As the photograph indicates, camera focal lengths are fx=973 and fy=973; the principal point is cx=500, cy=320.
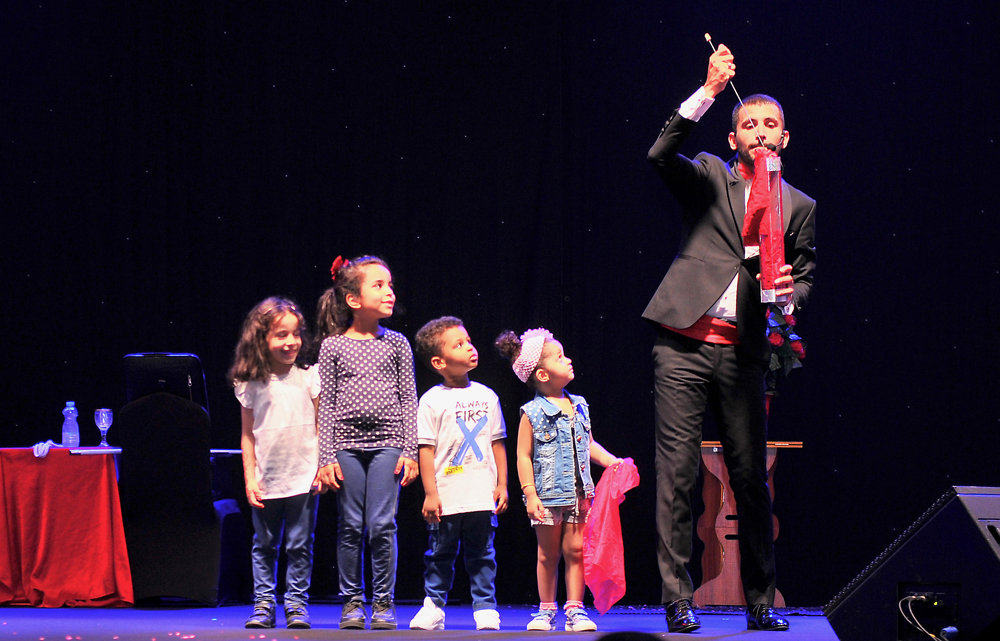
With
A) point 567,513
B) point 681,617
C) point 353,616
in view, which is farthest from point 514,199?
point 681,617

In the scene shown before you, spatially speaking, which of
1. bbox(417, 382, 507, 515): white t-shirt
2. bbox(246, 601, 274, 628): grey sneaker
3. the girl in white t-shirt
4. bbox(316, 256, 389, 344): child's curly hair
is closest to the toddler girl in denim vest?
bbox(417, 382, 507, 515): white t-shirt

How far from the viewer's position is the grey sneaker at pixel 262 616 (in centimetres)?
330

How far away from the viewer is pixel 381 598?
3.35 m

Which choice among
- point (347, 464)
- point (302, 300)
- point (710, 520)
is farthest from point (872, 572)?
point (302, 300)

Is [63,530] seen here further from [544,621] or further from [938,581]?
[938,581]

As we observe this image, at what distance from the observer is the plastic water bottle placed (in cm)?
426

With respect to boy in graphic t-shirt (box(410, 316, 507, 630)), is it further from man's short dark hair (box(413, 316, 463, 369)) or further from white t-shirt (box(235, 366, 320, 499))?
white t-shirt (box(235, 366, 320, 499))

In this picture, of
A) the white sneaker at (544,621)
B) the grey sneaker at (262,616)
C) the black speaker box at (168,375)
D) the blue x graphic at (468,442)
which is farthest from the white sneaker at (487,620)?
the black speaker box at (168,375)

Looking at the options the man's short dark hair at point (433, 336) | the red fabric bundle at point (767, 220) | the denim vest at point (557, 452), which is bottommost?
the denim vest at point (557, 452)

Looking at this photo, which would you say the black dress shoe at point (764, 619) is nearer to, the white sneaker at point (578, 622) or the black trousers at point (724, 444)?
the black trousers at point (724, 444)

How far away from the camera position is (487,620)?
3.42 metres

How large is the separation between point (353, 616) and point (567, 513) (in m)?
0.84

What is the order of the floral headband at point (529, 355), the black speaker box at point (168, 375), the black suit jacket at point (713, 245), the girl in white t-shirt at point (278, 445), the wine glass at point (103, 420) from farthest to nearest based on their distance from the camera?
the wine glass at point (103, 420)
the black speaker box at point (168, 375)
the floral headband at point (529, 355)
the girl in white t-shirt at point (278, 445)
the black suit jacket at point (713, 245)

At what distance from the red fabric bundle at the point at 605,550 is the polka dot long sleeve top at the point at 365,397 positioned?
2.32ft
